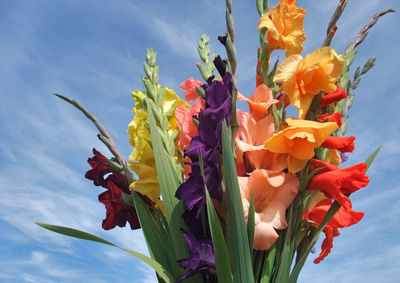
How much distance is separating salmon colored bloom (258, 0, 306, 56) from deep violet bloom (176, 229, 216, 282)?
1.40 feet

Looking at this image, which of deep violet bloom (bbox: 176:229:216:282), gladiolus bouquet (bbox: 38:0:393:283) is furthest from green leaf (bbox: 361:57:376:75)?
deep violet bloom (bbox: 176:229:216:282)

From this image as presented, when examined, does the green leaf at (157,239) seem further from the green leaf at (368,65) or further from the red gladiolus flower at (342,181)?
the green leaf at (368,65)

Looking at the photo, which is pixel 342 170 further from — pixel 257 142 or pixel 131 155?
pixel 131 155

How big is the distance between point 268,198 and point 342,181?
0.47 ft

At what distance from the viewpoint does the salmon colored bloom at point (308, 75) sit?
30.9 inches

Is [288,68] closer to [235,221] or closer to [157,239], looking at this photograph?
[235,221]

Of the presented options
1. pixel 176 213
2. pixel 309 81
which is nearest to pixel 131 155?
pixel 176 213

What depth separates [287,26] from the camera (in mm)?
858

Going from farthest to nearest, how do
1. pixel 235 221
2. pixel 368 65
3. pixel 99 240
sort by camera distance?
1. pixel 368 65
2. pixel 99 240
3. pixel 235 221

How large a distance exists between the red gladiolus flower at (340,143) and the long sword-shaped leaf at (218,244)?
27 cm

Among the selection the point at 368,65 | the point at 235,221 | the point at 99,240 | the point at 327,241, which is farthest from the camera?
the point at 368,65

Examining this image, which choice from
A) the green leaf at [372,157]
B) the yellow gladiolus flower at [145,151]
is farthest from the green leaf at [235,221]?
the green leaf at [372,157]

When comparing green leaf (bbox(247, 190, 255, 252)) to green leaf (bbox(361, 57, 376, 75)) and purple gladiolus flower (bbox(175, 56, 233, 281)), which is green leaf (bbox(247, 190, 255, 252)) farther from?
green leaf (bbox(361, 57, 376, 75))

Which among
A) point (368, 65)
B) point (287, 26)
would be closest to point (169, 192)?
point (287, 26)
